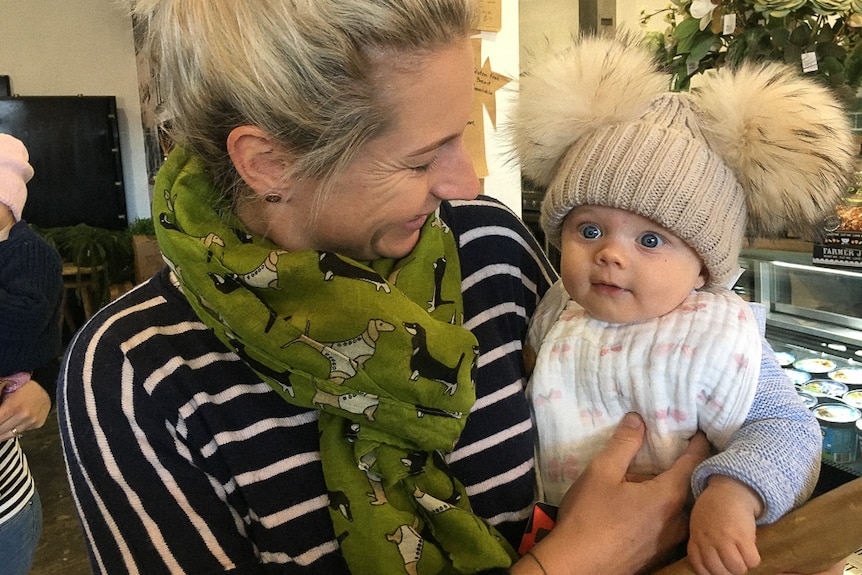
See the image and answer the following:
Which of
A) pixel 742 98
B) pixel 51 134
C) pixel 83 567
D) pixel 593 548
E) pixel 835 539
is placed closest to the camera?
pixel 835 539

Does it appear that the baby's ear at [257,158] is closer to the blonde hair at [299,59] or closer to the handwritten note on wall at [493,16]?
the blonde hair at [299,59]

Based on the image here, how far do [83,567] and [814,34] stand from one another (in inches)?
127

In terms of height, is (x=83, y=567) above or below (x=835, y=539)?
below

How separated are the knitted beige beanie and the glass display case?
0.77 m

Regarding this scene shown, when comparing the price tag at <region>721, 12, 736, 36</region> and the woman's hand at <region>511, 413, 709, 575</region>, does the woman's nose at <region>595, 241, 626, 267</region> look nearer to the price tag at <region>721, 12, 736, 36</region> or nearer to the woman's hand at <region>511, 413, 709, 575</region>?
the woman's hand at <region>511, 413, 709, 575</region>

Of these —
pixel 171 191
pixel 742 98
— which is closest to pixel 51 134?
pixel 171 191

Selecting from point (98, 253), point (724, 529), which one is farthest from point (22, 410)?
point (98, 253)

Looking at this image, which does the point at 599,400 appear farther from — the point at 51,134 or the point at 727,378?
the point at 51,134

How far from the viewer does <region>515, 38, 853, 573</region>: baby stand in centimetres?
94

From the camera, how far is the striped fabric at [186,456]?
2.59 ft

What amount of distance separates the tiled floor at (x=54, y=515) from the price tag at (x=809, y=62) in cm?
269

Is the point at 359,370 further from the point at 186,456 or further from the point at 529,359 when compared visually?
the point at 529,359

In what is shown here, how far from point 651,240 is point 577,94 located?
0.25 metres

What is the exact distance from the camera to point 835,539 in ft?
2.44
